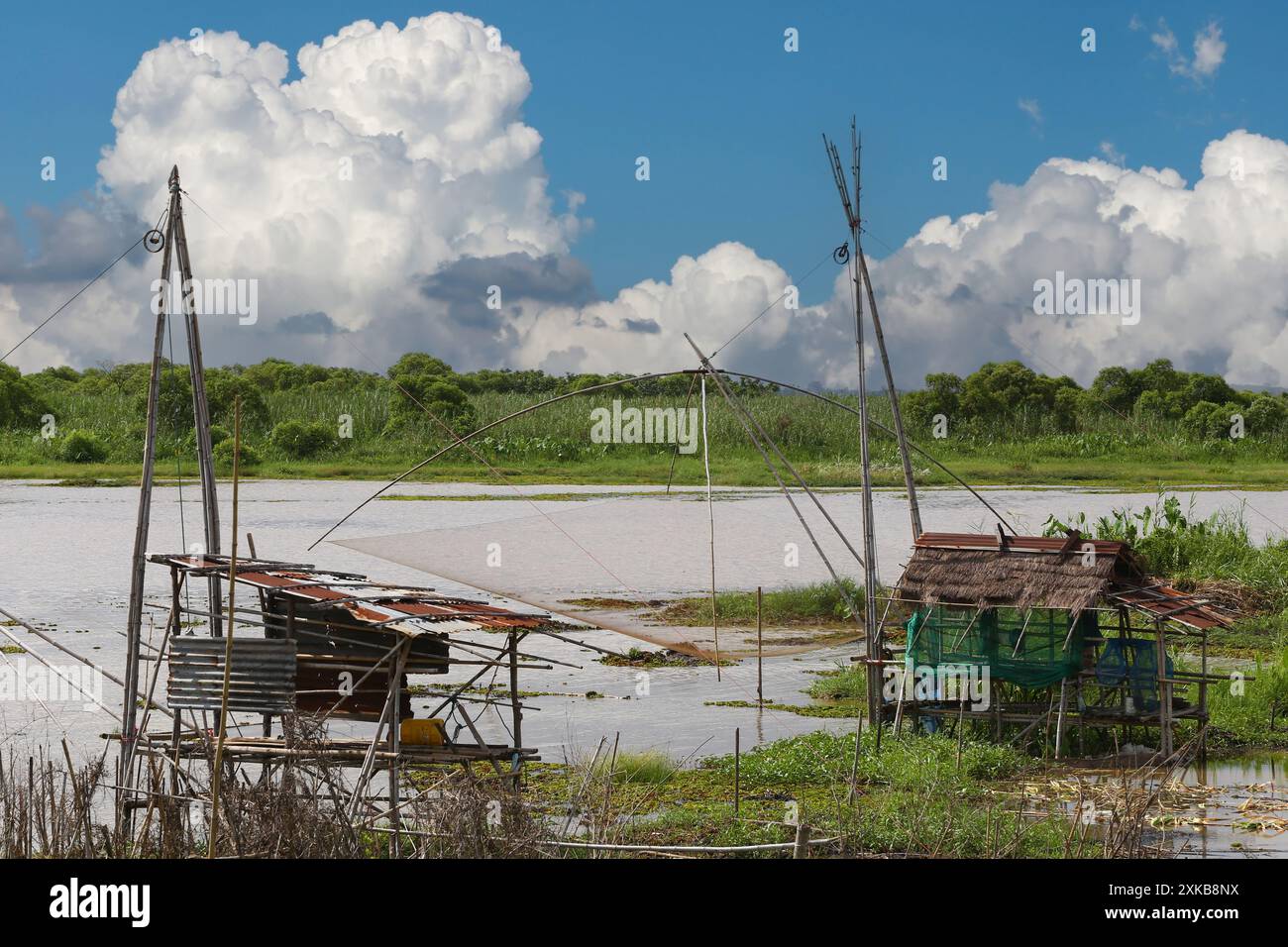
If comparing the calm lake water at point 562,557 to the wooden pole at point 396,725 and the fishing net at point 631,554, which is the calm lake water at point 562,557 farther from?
the wooden pole at point 396,725

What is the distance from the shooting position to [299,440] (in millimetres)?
39812

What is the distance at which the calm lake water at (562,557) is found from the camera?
12.3 m

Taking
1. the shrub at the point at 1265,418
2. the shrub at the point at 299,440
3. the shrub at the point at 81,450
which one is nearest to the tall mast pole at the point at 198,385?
the shrub at the point at 299,440

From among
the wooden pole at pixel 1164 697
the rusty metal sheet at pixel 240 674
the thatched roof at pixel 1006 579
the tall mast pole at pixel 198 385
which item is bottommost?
the wooden pole at pixel 1164 697

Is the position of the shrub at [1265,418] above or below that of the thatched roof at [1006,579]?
above

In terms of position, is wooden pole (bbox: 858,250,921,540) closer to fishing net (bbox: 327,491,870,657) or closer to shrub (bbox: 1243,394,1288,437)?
fishing net (bbox: 327,491,870,657)

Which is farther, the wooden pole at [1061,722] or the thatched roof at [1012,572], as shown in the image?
the thatched roof at [1012,572]

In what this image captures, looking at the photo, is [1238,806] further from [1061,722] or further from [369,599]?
[369,599]

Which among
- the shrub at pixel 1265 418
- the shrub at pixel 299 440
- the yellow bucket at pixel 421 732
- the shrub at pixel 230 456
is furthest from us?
the shrub at pixel 1265 418

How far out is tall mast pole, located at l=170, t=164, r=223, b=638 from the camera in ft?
29.1

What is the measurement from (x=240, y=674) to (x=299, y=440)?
32.5 m

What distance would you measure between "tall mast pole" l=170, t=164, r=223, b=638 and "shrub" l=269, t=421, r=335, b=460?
31118 millimetres

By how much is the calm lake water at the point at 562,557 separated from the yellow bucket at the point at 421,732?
630 millimetres
